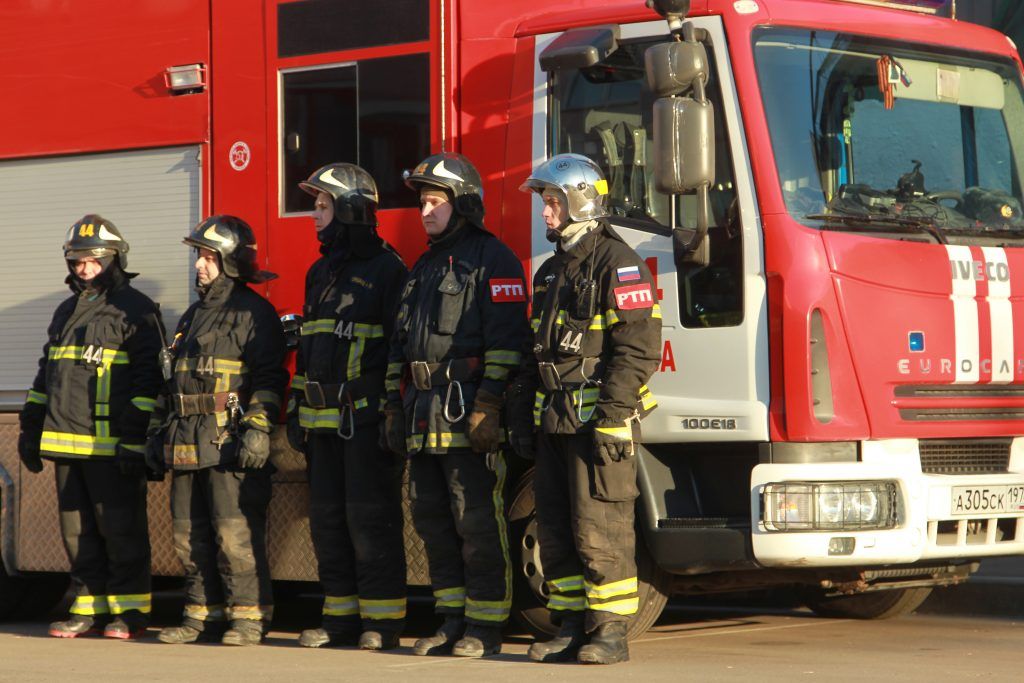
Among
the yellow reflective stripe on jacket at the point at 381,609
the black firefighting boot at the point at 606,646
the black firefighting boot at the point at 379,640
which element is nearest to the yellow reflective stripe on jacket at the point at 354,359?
the yellow reflective stripe on jacket at the point at 381,609

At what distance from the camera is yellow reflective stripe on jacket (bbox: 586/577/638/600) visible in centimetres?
668

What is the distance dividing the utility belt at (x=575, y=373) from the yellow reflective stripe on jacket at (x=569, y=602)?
34.6 inches

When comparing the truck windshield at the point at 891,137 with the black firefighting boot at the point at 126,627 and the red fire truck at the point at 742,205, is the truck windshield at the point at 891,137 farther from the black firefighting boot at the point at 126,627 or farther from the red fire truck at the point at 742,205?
the black firefighting boot at the point at 126,627

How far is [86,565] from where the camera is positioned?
834cm

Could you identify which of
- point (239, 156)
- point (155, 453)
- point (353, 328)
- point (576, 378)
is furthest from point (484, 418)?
point (239, 156)

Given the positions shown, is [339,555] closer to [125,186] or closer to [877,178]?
[125,186]

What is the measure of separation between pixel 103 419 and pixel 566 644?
2.80m

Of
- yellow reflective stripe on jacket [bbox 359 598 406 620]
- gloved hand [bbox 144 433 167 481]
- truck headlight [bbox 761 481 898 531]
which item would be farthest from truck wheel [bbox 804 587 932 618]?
gloved hand [bbox 144 433 167 481]

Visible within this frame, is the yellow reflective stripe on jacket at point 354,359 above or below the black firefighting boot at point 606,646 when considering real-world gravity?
above

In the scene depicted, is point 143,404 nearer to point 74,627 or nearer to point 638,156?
point 74,627

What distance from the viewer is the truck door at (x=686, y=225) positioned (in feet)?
22.0

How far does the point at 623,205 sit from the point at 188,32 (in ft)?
8.39

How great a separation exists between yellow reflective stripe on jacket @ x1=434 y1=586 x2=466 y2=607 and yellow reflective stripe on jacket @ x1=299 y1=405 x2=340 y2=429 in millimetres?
890

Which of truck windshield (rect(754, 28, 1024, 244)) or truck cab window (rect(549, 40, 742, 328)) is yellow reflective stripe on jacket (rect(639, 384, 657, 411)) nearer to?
truck cab window (rect(549, 40, 742, 328))
